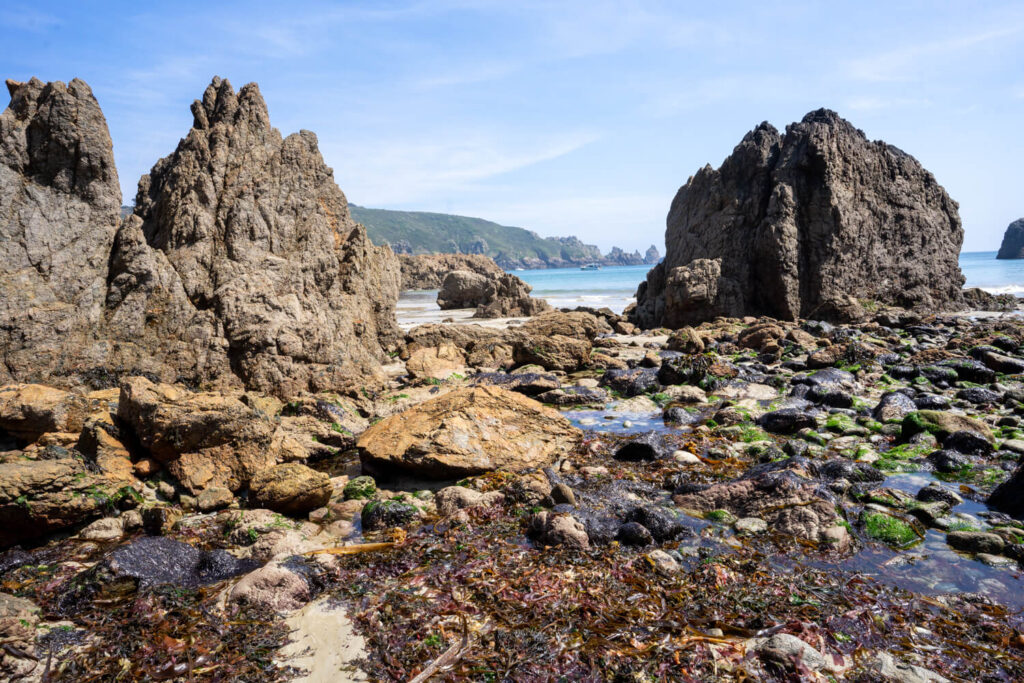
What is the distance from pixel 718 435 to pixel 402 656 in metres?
6.75

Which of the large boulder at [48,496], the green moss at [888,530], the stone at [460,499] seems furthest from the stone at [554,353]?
the large boulder at [48,496]

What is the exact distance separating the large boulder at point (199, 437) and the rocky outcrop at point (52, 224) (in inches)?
97.8

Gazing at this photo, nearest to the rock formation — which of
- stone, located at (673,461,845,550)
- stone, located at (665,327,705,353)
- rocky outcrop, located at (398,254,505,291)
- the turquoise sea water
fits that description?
the turquoise sea water

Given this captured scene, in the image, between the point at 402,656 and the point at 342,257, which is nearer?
the point at 402,656

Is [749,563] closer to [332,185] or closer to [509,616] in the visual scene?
[509,616]

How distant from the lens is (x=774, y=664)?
3.75m

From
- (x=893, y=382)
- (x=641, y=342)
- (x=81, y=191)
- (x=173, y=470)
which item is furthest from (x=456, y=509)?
(x=641, y=342)

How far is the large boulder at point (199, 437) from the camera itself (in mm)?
6820

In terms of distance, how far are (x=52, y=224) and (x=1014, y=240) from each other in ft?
508

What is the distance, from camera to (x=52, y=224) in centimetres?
909

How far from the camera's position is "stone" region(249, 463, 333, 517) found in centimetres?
629

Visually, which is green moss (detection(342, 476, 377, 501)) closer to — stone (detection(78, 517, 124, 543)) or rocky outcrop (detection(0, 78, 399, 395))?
stone (detection(78, 517, 124, 543))

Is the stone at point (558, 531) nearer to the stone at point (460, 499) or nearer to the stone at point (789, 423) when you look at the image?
the stone at point (460, 499)

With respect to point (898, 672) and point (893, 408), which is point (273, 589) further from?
point (893, 408)
